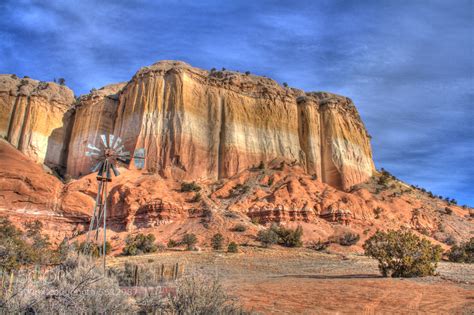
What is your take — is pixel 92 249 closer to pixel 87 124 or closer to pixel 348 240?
pixel 348 240

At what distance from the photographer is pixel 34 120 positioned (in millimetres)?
52844

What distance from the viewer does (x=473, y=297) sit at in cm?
1003

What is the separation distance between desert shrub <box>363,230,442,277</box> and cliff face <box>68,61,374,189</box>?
97.4 feet

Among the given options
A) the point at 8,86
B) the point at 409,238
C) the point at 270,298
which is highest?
the point at 8,86

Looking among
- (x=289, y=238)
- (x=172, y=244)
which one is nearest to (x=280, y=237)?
(x=289, y=238)

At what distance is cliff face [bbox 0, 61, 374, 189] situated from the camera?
46000 millimetres

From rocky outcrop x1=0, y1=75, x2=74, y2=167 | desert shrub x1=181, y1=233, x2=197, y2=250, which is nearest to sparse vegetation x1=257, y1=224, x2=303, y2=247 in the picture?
desert shrub x1=181, y1=233, x2=197, y2=250

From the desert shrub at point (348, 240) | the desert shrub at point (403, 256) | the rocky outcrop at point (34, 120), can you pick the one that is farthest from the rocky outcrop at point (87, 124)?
the desert shrub at point (403, 256)

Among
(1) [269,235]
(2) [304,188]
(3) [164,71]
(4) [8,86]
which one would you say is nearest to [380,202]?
(2) [304,188]

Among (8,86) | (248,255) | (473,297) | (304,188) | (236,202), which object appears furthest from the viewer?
(8,86)

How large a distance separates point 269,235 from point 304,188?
13.4 m

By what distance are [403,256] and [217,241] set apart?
15.1 metres

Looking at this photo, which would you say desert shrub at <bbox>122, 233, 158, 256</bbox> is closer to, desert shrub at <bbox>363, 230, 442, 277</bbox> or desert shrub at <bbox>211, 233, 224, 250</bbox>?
desert shrub at <bbox>211, 233, 224, 250</bbox>

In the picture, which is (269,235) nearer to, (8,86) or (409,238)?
(409,238)
